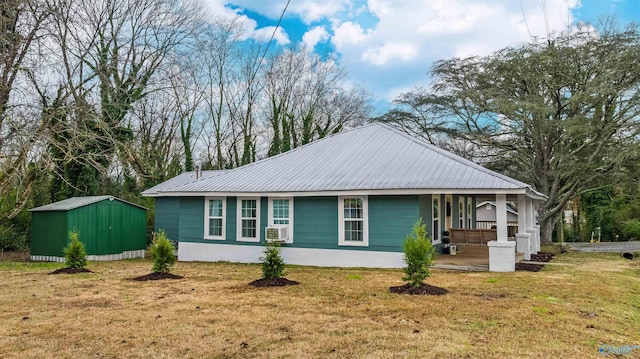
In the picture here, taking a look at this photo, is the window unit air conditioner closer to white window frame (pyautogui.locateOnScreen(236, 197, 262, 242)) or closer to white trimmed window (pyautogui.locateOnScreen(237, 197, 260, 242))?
white window frame (pyautogui.locateOnScreen(236, 197, 262, 242))

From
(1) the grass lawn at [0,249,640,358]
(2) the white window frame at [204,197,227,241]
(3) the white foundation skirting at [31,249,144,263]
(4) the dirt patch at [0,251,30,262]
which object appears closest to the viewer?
(1) the grass lawn at [0,249,640,358]

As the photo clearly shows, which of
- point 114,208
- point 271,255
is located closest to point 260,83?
point 114,208

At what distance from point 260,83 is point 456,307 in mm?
29527

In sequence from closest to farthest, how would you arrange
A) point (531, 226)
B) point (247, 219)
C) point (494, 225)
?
point (247, 219) → point (531, 226) → point (494, 225)

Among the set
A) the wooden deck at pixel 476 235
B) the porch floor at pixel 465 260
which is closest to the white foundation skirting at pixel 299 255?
the porch floor at pixel 465 260

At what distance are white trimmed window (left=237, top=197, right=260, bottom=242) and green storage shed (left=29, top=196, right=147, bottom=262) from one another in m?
5.79

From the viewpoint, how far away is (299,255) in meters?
13.7

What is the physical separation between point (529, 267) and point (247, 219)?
8.50 metres

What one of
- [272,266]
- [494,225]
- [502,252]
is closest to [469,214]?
[494,225]

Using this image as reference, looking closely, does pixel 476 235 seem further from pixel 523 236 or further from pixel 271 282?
pixel 271 282

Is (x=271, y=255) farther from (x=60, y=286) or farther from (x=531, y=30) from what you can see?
(x=531, y=30)

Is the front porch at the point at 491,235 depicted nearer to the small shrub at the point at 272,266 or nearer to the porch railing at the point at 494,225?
the porch railing at the point at 494,225

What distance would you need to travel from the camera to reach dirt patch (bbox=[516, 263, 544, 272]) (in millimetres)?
11820

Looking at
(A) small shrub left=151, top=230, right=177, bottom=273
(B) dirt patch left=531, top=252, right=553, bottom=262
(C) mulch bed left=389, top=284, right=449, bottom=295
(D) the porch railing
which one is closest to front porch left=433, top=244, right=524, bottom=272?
(B) dirt patch left=531, top=252, right=553, bottom=262
